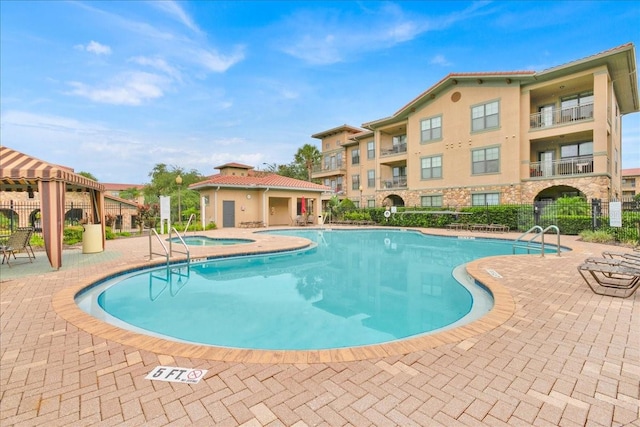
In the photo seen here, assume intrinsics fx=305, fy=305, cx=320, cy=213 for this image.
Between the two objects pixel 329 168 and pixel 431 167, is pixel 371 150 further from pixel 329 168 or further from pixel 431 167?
pixel 431 167

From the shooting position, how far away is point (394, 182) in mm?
27703

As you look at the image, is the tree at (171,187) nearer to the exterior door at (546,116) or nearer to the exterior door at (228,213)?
the exterior door at (228,213)

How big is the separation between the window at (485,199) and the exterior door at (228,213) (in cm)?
1700

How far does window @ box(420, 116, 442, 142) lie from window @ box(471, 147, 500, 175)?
124 inches

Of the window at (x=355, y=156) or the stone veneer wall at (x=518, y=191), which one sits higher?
the window at (x=355, y=156)

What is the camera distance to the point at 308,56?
18.8 m

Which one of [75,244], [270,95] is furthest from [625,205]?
[75,244]

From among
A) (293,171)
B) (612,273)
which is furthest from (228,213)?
(293,171)

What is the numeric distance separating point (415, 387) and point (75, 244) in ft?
50.1

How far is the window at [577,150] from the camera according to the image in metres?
18.3

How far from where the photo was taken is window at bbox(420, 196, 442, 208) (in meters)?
22.8

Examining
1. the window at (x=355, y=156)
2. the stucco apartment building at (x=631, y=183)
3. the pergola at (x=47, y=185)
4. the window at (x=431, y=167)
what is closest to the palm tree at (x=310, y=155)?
the window at (x=355, y=156)

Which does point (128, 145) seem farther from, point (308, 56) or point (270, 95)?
point (308, 56)

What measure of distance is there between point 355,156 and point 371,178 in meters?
3.72
